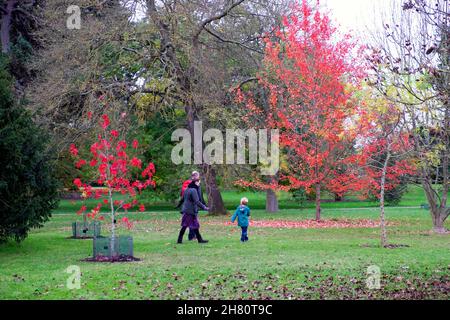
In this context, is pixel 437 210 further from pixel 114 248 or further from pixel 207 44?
pixel 114 248

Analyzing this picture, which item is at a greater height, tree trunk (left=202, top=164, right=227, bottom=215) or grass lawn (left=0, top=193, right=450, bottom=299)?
tree trunk (left=202, top=164, right=227, bottom=215)

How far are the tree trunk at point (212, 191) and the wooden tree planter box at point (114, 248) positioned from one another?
13267mm

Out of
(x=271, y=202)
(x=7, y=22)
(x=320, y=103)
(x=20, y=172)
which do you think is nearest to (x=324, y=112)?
(x=320, y=103)

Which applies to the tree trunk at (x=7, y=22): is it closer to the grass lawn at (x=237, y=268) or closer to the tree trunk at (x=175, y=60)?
the tree trunk at (x=175, y=60)

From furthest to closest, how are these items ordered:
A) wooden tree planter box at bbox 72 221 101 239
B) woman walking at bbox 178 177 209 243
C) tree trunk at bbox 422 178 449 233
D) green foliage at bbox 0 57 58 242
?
1. tree trunk at bbox 422 178 449 233
2. wooden tree planter box at bbox 72 221 101 239
3. woman walking at bbox 178 177 209 243
4. green foliage at bbox 0 57 58 242

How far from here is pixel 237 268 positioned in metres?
12.8

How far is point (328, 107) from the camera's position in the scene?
2462 cm

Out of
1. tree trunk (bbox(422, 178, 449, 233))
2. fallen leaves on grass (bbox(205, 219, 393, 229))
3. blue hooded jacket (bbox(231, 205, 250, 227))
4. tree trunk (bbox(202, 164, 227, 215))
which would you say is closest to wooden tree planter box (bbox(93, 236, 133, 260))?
blue hooded jacket (bbox(231, 205, 250, 227))

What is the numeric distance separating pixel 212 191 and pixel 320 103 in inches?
313

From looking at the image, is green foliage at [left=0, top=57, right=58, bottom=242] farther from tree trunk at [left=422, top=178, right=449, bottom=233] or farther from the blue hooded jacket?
tree trunk at [left=422, top=178, right=449, bottom=233]

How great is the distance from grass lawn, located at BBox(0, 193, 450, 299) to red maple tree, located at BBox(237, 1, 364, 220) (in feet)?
17.3

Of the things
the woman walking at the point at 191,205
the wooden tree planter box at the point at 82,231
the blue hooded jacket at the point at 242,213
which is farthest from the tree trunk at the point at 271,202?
the woman walking at the point at 191,205

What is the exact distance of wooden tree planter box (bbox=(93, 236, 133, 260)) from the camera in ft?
47.3
